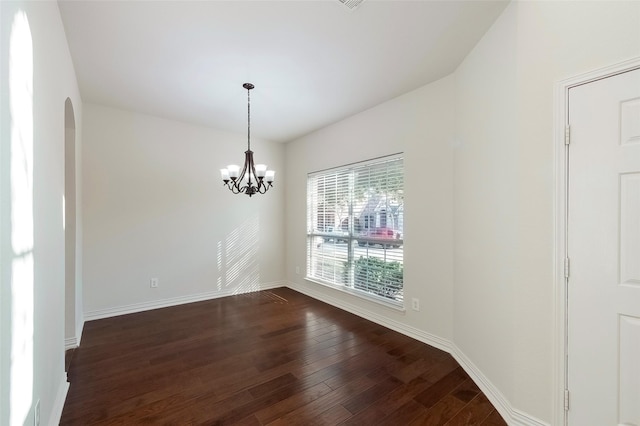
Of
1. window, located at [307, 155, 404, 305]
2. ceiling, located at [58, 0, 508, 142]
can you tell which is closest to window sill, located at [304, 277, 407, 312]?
window, located at [307, 155, 404, 305]

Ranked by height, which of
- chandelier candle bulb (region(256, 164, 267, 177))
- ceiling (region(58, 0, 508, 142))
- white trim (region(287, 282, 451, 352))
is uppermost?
ceiling (region(58, 0, 508, 142))

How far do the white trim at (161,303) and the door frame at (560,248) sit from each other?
4.14 m

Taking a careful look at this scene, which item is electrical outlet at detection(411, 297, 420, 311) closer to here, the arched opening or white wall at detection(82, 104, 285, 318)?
white wall at detection(82, 104, 285, 318)

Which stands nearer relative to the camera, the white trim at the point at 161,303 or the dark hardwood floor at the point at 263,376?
the dark hardwood floor at the point at 263,376

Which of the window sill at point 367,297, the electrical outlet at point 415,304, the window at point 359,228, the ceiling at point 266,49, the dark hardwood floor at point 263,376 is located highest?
the ceiling at point 266,49

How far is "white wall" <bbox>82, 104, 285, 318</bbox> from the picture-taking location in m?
3.59

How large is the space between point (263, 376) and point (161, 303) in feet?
8.20

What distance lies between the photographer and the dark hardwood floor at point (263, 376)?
1.86m

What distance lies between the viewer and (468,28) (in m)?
2.11

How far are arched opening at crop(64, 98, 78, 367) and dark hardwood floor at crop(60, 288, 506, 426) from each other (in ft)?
0.87

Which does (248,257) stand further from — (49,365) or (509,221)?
(509,221)

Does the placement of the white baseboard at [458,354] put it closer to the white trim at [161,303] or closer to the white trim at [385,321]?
the white trim at [385,321]

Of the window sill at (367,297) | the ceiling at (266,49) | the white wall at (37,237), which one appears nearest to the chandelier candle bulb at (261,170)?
the ceiling at (266,49)

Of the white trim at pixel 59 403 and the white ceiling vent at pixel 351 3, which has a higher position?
the white ceiling vent at pixel 351 3
